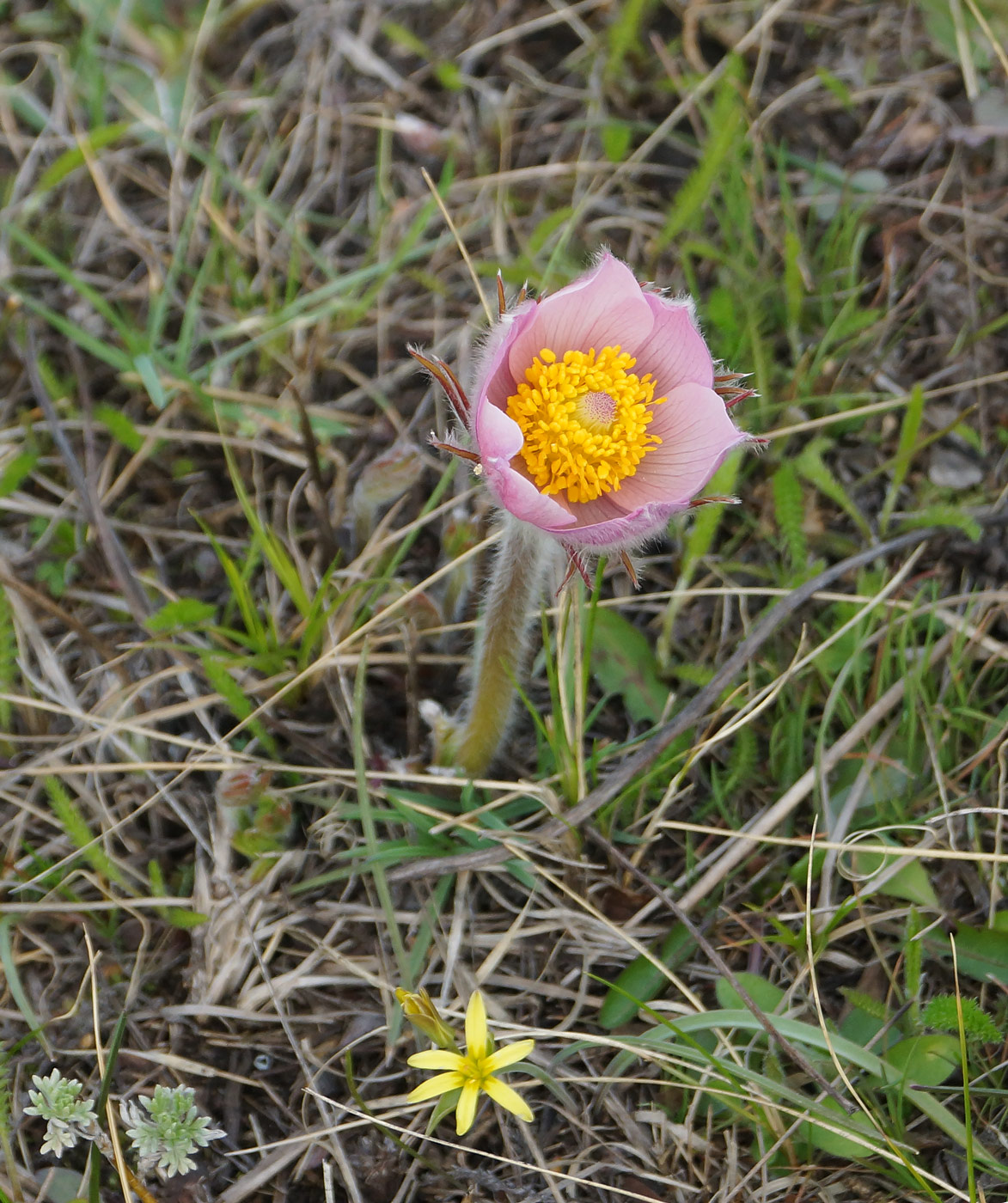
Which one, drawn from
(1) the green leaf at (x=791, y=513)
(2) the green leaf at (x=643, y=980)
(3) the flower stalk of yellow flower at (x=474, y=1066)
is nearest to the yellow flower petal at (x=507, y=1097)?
(3) the flower stalk of yellow flower at (x=474, y=1066)

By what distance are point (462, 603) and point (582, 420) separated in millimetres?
751

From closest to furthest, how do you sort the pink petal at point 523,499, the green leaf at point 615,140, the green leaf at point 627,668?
the pink petal at point 523,499, the green leaf at point 627,668, the green leaf at point 615,140

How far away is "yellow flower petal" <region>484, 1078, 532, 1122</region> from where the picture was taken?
62.9 inches

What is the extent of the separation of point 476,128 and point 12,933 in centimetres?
248

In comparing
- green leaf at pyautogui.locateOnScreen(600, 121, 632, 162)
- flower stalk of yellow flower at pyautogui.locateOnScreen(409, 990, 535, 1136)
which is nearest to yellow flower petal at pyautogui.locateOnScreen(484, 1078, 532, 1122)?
flower stalk of yellow flower at pyautogui.locateOnScreen(409, 990, 535, 1136)

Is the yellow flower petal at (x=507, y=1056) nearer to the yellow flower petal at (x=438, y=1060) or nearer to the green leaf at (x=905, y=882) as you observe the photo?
the yellow flower petal at (x=438, y=1060)

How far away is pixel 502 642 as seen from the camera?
1959mm

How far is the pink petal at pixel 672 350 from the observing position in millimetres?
1759

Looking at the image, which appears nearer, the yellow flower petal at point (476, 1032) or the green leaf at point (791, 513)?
the yellow flower petal at point (476, 1032)

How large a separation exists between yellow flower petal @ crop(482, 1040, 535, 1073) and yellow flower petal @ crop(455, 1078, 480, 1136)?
0.11ft

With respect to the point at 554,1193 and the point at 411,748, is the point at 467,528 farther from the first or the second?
the point at 554,1193

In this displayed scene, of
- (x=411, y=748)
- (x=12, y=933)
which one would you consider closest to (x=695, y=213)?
(x=411, y=748)

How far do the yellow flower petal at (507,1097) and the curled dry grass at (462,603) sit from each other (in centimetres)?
23

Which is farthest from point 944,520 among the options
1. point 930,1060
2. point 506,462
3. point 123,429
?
point 123,429
